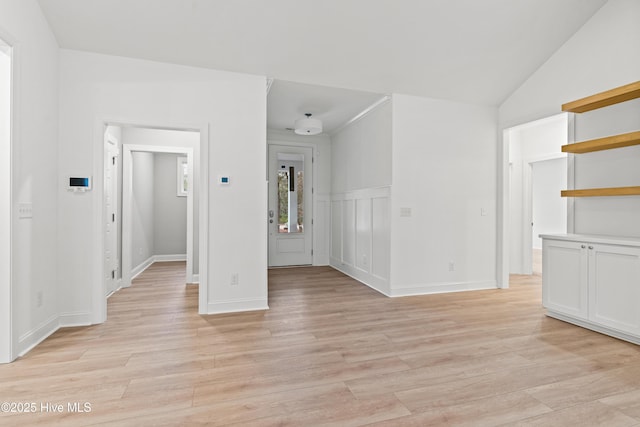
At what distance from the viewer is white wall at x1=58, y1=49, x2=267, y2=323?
3176 mm

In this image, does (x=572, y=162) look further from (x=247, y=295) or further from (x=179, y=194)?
(x=179, y=194)

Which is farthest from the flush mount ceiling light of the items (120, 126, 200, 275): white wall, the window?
the window

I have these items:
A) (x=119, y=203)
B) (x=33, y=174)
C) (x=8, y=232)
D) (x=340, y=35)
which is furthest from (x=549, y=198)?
(x=8, y=232)

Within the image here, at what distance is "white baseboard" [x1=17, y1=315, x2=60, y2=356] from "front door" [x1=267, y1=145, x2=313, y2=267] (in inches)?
149

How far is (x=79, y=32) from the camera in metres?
3.01

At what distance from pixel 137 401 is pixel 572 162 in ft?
15.4

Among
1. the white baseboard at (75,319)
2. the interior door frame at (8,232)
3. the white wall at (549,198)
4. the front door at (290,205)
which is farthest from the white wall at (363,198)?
the white wall at (549,198)

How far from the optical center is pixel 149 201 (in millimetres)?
6773

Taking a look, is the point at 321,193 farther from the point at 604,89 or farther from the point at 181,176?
the point at 604,89

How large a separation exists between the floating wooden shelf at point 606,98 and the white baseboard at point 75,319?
543 centimetres

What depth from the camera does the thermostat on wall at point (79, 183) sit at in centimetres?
315

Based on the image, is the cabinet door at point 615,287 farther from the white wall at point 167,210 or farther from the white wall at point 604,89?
the white wall at point 167,210

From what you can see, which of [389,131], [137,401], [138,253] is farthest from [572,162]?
[138,253]

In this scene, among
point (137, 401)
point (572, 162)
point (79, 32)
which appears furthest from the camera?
point (572, 162)
